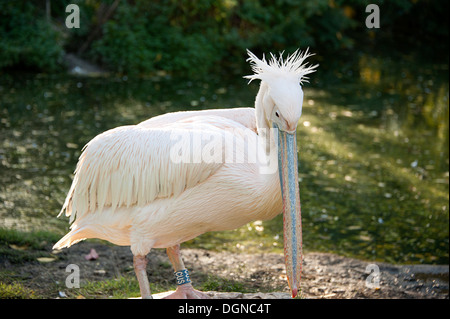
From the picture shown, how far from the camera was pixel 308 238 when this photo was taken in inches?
199

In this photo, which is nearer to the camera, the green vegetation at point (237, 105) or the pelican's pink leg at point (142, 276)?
the pelican's pink leg at point (142, 276)

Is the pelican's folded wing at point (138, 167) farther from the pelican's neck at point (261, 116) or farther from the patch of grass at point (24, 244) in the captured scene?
the patch of grass at point (24, 244)

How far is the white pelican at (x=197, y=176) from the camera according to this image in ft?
8.92

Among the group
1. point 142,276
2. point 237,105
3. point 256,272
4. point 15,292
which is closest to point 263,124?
point 142,276

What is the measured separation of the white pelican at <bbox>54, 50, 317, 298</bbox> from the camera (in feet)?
8.92

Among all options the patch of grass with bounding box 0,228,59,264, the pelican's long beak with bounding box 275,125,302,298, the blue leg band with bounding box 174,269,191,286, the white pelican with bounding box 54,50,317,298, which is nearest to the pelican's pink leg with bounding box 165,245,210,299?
the blue leg band with bounding box 174,269,191,286

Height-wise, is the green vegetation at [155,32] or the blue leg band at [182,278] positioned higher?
the green vegetation at [155,32]

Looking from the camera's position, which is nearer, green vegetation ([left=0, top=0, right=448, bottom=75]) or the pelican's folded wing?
the pelican's folded wing

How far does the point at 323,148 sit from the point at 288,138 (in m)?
4.83

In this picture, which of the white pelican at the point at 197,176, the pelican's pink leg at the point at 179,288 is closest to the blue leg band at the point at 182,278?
the pelican's pink leg at the point at 179,288

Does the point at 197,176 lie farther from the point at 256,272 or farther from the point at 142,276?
the point at 256,272

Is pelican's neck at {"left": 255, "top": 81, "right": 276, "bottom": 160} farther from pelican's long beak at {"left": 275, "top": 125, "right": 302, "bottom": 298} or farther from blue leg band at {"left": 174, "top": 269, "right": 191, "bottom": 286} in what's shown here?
blue leg band at {"left": 174, "top": 269, "right": 191, "bottom": 286}

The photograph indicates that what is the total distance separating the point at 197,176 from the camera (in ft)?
9.67
